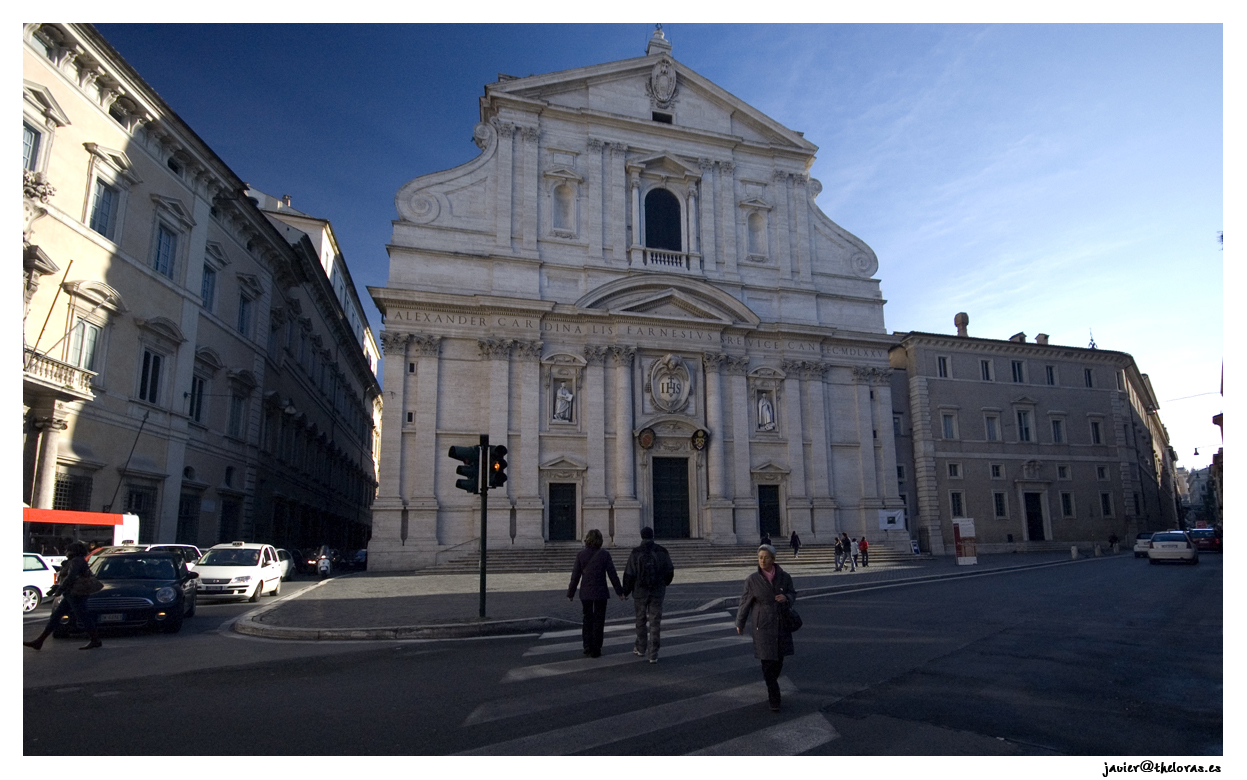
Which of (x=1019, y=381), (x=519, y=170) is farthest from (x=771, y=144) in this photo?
(x=1019, y=381)

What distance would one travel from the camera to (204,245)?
2494 centimetres

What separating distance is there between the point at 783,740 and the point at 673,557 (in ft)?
75.7

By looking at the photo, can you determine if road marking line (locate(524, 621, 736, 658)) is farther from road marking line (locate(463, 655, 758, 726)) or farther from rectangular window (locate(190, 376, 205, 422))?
rectangular window (locate(190, 376, 205, 422))

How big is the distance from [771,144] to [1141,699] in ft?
111

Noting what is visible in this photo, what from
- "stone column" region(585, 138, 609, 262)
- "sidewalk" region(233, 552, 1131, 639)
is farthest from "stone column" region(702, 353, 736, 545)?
"stone column" region(585, 138, 609, 262)

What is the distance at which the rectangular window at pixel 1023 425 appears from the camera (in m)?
42.3

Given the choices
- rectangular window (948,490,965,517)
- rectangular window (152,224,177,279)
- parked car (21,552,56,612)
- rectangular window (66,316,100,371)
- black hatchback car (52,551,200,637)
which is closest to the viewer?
black hatchback car (52,551,200,637)

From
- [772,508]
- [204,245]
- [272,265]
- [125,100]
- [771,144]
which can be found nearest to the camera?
[125,100]

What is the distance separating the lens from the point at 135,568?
40.2 ft

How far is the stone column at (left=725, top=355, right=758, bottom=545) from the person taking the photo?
31.7m

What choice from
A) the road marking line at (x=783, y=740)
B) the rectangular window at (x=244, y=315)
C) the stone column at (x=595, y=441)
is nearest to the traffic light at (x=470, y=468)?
the road marking line at (x=783, y=740)

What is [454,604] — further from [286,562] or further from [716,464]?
[716,464]

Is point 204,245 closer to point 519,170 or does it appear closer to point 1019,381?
point 519,170

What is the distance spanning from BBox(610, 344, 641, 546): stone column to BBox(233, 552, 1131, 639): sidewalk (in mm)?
5924
